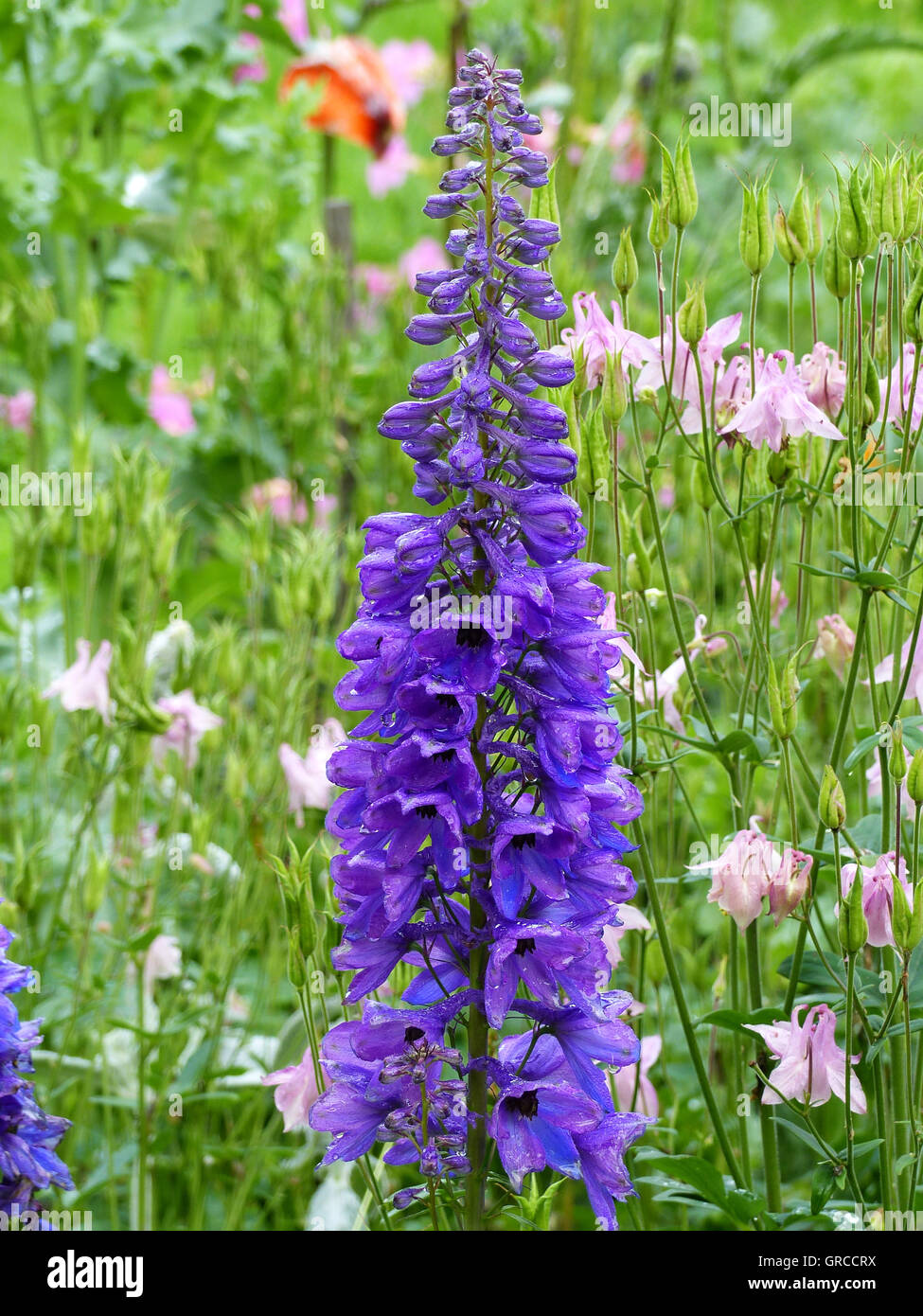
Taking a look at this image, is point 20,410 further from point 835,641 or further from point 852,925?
point 852,925

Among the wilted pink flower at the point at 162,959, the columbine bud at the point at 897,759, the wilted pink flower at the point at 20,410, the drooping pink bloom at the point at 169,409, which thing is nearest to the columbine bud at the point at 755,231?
the columbine bud at the point at 897,759

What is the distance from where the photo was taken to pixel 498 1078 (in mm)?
927

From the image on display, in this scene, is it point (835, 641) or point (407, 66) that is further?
point (407, 66)

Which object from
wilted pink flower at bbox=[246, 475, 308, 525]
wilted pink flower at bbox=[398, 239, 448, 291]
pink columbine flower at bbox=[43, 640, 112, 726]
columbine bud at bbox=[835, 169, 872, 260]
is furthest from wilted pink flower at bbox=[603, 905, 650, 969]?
wilted pink flower at bbox=[398, 239, 448, 291]

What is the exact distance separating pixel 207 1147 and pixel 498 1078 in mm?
789

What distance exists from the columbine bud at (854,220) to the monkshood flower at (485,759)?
322 mm

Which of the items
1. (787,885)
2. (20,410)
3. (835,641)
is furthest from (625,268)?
(20,410)

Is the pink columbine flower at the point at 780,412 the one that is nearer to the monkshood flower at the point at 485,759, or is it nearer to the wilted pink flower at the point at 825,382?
the wilted pink flower at the point at 825,382

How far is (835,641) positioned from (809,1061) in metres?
0.42

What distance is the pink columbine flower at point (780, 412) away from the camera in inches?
46.6

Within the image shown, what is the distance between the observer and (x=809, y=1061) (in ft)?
3.74

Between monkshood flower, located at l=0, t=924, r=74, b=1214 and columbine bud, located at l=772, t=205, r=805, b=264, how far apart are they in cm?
84

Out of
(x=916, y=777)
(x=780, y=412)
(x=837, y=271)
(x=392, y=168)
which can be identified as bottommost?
(x=916, y=777)

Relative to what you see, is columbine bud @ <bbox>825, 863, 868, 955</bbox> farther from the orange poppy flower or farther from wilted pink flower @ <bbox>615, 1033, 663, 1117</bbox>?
the orange poppy flower
